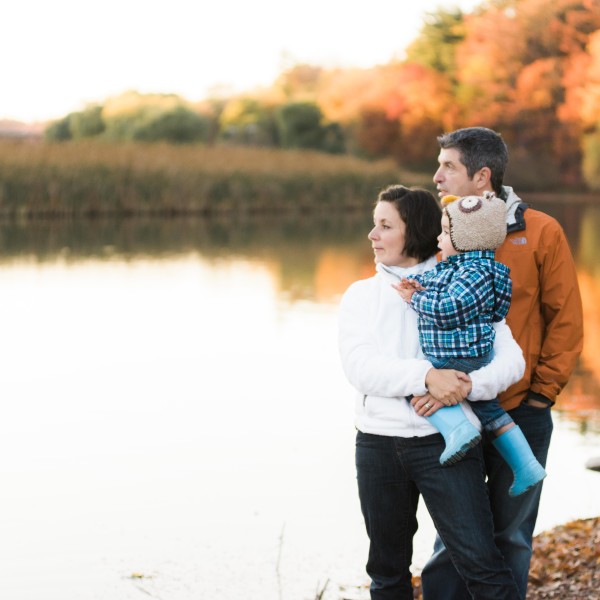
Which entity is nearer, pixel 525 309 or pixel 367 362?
pixel 367 362

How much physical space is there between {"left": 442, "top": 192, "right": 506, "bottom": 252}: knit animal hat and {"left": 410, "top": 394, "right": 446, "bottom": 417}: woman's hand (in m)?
0.34

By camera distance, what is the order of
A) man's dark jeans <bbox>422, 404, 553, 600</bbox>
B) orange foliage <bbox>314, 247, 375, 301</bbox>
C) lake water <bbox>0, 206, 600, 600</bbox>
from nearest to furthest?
man's dark jeans <bbox>422, 404, 553, 600</bbox>
lake water <bbox>0, 206, 600, 600</bbox>
orange foliage <bbox>314, 247, 375, 301</bbox>

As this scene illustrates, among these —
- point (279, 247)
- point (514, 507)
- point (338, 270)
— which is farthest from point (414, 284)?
point (279, 247)

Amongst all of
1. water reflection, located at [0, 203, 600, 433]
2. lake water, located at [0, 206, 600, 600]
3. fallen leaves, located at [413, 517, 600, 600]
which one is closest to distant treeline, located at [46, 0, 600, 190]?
water reflection, located at [0, 203, 600, 433]

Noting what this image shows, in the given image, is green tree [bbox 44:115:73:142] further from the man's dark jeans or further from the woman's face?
the woman's face

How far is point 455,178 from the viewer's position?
2.50 m

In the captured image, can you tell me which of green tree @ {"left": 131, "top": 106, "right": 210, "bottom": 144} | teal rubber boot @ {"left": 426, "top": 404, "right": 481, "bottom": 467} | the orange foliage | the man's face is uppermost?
green tree @ {"left": 131, "top": 106, "right": 210, "bottom": 144}

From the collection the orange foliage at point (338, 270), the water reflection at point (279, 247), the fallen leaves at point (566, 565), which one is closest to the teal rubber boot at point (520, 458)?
the fallen leaves at point (566, 565)

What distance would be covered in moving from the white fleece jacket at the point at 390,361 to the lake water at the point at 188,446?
1024 millimetres

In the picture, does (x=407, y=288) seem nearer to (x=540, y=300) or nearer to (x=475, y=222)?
(x=475, y=222)

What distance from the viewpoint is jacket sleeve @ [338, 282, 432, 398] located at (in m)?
2.29

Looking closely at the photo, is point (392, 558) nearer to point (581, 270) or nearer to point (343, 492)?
point (343, 492)

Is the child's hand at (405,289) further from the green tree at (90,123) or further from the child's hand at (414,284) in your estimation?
the green tree at (90,123)

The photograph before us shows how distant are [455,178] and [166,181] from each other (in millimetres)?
18945
